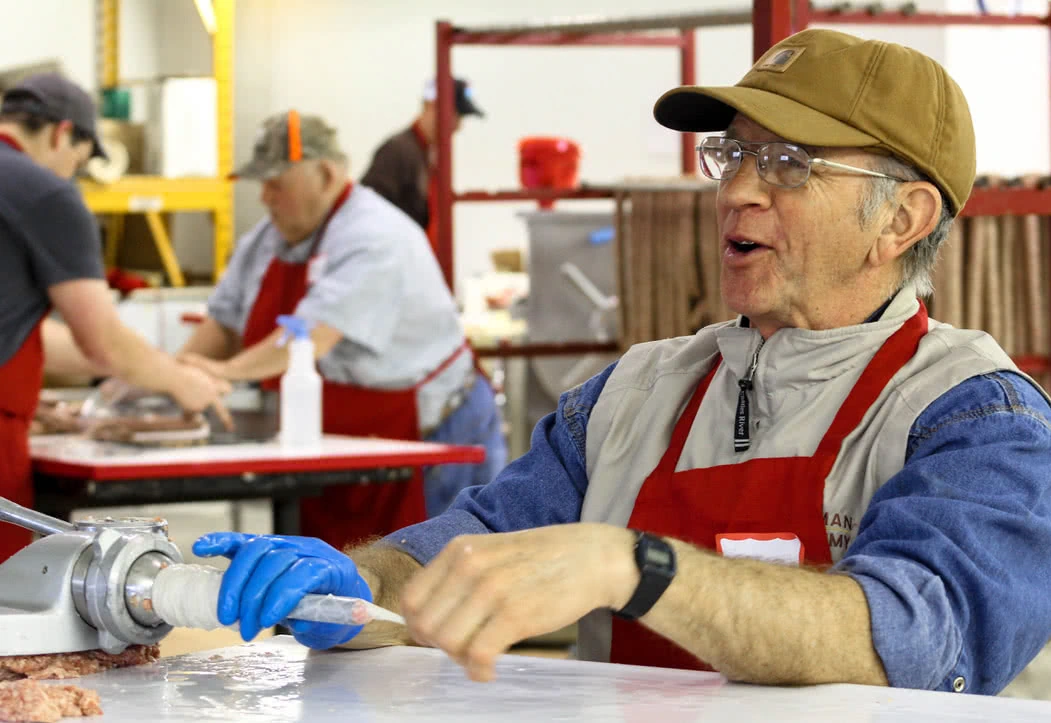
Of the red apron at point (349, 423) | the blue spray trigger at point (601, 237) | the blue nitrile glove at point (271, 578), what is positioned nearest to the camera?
the blue nitrile glove at point (271, 578)

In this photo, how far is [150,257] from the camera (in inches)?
301

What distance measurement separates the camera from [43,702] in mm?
1226

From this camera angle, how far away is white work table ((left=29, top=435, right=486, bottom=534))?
327 cm

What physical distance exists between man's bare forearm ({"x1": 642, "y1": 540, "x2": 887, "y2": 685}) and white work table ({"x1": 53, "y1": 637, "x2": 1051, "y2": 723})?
25mm

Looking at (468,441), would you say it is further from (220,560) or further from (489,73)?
(489,73)

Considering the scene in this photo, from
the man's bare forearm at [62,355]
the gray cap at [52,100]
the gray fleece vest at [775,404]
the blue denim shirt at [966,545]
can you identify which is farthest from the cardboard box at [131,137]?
the blue denim shirt at [966,545]

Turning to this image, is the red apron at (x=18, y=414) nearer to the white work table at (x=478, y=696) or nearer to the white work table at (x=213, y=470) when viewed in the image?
the white work table at (x=213, y=470)

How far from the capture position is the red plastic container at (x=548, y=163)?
190 inches

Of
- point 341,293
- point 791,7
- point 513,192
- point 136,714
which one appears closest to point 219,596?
point 136,714

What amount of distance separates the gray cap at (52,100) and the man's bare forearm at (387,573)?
2145mm

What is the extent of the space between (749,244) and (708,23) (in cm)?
188

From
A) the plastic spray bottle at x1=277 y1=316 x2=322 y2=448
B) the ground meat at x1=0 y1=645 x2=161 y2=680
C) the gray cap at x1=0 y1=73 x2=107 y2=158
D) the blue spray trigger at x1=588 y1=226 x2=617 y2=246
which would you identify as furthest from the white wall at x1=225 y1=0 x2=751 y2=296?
the ground meat at x1=0 y1=645 x2=161 y2=680

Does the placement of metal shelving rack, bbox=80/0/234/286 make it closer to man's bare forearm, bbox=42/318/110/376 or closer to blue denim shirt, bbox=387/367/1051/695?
man's bare forearm, bbox=42/318/110/376

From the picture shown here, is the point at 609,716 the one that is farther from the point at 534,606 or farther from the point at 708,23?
the point at 708,23
